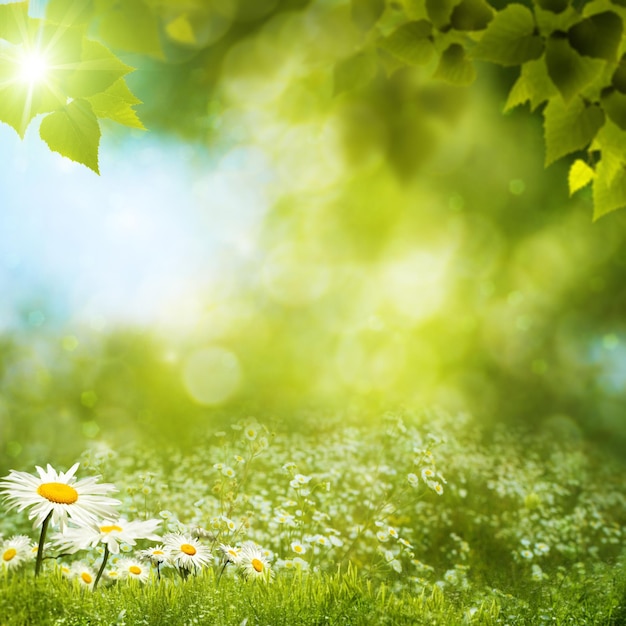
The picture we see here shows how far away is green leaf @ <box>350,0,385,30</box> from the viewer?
4.54 feet

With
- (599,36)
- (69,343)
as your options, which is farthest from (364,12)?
(69,343)

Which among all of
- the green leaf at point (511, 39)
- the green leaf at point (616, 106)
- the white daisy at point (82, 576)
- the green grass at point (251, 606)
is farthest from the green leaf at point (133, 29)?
the white daisy at point (82, 576)

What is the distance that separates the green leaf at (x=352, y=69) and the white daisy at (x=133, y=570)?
6.40 feet

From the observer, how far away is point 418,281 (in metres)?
8.07

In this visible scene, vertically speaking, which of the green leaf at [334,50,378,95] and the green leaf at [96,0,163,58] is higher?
the green leaf at [334,50,378,95]

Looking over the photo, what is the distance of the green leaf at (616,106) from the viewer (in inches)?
46.4

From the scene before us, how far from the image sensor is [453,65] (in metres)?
1.32

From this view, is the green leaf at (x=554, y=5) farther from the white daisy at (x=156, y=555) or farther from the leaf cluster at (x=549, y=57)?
the white daisy at (x=156, y=555)

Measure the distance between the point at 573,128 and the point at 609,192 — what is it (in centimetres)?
19

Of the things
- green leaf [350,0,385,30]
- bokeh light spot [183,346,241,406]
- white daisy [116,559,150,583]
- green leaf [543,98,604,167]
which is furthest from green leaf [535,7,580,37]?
bokeh light spot [183,346,241,406]

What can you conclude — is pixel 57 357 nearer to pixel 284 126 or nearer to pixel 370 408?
pixel 370 408

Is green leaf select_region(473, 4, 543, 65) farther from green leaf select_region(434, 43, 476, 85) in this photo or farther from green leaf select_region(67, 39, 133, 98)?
green leaf select_region(67, 39, 133, 98)

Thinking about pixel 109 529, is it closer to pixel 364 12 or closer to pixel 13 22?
pixel 13 22

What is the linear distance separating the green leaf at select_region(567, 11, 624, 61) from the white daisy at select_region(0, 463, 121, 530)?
1.85 metres
